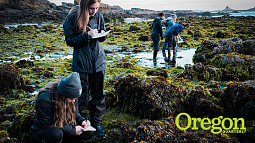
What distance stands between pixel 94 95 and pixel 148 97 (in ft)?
4.18

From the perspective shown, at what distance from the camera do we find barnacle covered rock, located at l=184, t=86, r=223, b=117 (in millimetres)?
4288

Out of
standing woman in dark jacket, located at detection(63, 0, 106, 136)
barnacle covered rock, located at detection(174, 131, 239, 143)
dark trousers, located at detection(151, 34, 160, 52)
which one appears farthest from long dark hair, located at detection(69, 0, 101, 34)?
dark trousers, located at detection(151, 34, 160, 52)

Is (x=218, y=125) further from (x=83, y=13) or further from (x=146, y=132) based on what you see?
(x=83, y=13)

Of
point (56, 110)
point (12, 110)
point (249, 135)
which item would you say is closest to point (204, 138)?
point (249, 135)

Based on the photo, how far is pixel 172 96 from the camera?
4594 millimetres

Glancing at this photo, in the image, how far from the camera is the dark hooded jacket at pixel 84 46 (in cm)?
329

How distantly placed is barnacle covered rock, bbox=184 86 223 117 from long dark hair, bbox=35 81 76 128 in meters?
2.70

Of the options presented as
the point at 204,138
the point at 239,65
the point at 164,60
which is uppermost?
the point at 239,65

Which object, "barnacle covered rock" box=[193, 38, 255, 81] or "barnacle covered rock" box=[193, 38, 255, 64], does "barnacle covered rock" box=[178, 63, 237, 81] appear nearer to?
"barnacle covered rock" box=[193, 38, 255, 81]

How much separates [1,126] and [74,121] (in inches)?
82.2

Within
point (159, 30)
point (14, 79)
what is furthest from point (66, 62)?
point (159, 30)

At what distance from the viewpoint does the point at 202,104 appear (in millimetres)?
4363

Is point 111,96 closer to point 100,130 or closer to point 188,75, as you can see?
point 100,130

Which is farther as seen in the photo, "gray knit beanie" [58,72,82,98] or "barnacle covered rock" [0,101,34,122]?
"barnacle covered rock" [0,101,34,122]
